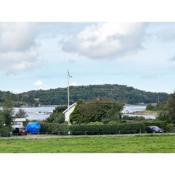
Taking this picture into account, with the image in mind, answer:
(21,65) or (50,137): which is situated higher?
(21,65)

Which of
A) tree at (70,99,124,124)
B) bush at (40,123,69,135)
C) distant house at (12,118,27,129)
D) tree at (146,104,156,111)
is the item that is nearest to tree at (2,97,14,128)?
distant house at (12,118,27,129)

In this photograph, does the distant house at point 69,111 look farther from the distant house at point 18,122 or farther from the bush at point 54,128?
the distant house at point 18,122

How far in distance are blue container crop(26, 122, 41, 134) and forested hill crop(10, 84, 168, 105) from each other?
40 centimetres

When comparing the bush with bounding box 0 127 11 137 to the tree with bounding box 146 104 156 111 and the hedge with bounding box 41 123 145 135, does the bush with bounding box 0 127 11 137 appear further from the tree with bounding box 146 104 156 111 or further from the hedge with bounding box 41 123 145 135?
the tree with bounding box 146 104 156 111

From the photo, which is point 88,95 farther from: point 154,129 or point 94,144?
point 154,129

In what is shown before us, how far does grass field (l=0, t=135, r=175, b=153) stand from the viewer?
5.45 metres

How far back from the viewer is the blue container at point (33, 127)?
18.6ft

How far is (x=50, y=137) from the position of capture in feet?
20.9

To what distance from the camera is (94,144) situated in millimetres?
5734

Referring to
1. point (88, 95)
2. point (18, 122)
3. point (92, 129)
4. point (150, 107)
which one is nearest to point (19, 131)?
point (18, 122)

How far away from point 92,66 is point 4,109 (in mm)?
1272

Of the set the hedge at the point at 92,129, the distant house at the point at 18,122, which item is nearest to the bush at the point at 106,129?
the hedge at the point at 92,129
